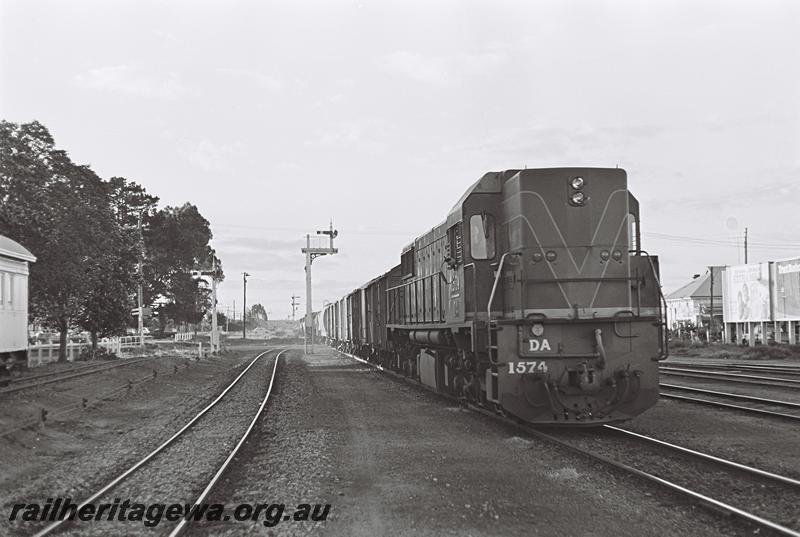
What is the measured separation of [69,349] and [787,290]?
39495 mm

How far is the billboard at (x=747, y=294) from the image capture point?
150 feet

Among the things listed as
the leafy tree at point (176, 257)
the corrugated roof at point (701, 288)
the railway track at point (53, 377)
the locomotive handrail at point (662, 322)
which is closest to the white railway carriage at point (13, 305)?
the railway track at point (53, 377)

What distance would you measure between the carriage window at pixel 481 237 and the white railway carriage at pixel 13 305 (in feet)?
42.0

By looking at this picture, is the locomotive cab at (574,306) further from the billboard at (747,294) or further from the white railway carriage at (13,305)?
the billboard at (747,294)

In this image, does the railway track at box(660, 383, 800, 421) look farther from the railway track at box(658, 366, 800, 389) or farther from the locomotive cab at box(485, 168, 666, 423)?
the locomotive cab at box(485, 168, 666, 423)

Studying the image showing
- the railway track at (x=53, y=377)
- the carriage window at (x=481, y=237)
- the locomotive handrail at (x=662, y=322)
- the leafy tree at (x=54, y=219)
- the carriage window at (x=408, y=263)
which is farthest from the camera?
the leafy tree at (x=54, y=219)

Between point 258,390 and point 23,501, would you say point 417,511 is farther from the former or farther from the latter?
point 258,390

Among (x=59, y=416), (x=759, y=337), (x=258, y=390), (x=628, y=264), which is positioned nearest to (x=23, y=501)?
(x=59, y=416)

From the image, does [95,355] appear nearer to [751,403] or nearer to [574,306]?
[751,403]

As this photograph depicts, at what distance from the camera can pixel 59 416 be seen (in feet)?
46.9

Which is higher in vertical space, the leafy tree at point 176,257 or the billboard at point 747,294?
the leafy tree at point 176,257

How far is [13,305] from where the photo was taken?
1895 cm

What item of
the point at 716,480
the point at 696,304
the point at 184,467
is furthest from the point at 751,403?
the point at 696,304

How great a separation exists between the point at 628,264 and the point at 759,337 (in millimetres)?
42428
